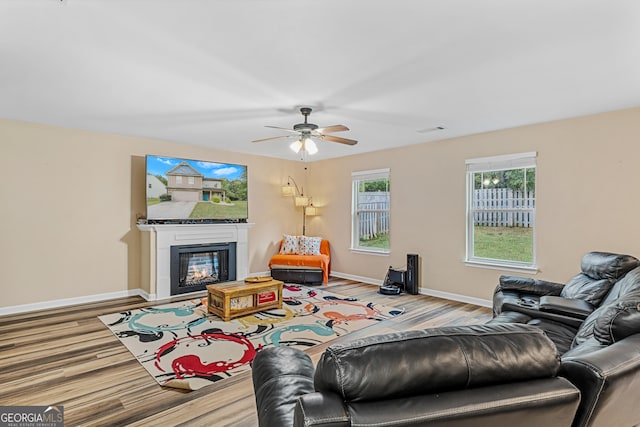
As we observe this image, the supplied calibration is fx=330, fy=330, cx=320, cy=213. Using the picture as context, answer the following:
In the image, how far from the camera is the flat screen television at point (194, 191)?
5.29 meters

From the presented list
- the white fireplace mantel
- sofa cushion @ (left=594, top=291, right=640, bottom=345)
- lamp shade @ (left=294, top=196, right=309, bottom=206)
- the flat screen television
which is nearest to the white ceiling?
the flat screen television

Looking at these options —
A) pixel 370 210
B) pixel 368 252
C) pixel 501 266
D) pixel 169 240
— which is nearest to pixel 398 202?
pixel 370 210

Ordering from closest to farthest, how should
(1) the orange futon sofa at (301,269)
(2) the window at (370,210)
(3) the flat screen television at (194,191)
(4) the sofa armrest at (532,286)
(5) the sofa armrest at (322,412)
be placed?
(5) the sofa armrest at (322,412) → (4) the sofa armrest at (532,286) → (3) the flat screen television at (194,191) → (1) the orange futon sofa at (301,269) → (2) the window at (370,210)

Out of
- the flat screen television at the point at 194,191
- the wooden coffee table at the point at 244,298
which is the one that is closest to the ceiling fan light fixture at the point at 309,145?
the wooden coffee table at the point at 244,298

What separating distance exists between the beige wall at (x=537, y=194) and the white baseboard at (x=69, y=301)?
3733 millimetres

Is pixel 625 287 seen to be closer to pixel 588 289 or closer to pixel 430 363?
pixel 588 289

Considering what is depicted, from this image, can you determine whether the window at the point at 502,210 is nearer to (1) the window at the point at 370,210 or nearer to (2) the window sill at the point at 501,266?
(2) the window sill at the point at 501,266

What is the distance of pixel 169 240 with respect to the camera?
17.3 feet

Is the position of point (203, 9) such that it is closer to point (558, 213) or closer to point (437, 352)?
point (437, 352)

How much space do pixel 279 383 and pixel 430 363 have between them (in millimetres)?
769

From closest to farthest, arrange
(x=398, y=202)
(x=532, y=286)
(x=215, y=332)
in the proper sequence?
(x=532, y=286) → (x=215, y=332) → (x=398, y=202)
